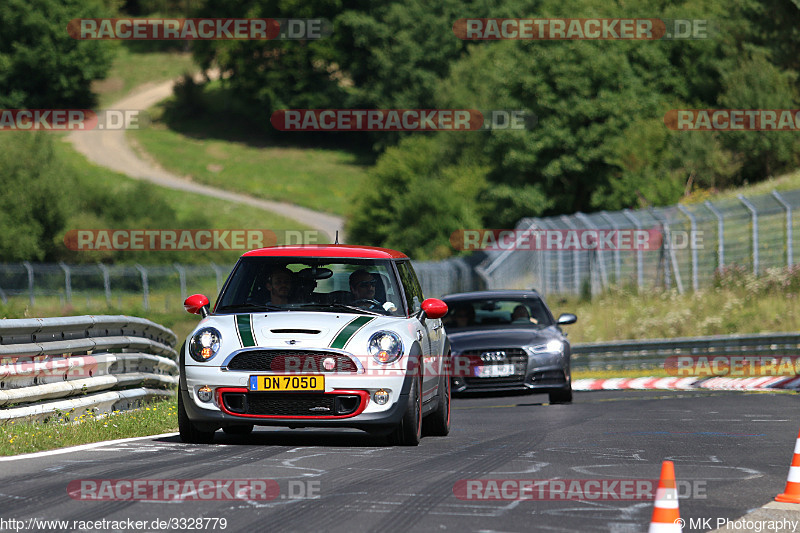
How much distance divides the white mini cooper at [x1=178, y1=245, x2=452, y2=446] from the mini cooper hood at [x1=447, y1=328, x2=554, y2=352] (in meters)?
6.18


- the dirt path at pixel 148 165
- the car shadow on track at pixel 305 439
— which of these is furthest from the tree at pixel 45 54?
the car shadow on track at pixel 305 439

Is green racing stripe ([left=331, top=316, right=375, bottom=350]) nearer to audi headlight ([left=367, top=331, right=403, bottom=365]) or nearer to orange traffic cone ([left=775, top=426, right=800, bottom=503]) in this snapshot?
audi headlight ([left=367, top=331, right=403, bottom=365])

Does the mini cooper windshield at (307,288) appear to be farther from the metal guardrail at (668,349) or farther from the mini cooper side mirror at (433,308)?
the metal guardrail at (668,349)

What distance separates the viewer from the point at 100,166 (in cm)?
9038

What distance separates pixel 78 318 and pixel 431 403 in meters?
3.45

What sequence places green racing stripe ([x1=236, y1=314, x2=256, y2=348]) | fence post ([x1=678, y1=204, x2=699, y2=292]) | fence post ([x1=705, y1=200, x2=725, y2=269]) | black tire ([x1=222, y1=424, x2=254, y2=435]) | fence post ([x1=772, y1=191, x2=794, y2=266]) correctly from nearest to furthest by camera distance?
green racing stripe ([x1=236, y1=314, x2=256, y2=348])
black tire ([x1=222, y1=424, x2=254, y2=435])
fence post ([x1=772, y1=191, x2=794, y2=266])
fence post ([x1=705, y1=200, x2=725, y2=269])
fence post ([x1=678, y1=204, x2=699, y2=292])

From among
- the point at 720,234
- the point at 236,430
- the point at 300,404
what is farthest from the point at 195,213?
the point at 300,404

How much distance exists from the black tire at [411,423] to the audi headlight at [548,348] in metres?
6.51

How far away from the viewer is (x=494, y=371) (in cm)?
1742

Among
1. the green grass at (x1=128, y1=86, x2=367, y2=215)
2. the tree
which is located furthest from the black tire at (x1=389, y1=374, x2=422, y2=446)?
the tree

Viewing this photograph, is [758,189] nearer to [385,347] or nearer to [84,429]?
[385,347]

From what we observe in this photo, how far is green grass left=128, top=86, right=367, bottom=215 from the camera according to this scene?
8931 centimetres

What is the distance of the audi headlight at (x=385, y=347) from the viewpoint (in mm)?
10484

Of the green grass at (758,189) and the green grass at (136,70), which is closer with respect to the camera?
the green grass at (758,189)
